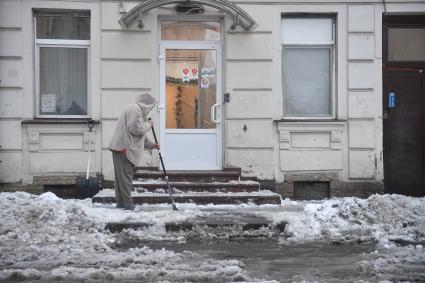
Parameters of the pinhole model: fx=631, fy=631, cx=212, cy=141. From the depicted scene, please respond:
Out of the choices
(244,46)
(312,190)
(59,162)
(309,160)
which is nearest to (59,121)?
(59,162)

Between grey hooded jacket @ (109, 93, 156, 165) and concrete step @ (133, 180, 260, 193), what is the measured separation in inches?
57.9

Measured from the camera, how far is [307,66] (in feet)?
44.6

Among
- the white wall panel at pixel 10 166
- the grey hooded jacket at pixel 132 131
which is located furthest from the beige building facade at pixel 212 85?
the grey hooded jacket at pixel 132 131

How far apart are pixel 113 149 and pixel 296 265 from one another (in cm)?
436

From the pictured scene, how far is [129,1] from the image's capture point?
508 inches

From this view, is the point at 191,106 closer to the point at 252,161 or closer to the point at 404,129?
the point at 252,161

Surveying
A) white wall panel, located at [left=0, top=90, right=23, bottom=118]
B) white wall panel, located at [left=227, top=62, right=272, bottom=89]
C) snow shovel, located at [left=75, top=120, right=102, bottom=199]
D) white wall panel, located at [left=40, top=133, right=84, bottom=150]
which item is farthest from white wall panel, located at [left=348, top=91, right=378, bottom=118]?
white wall panel, located at [left=0, top=90, right=23, bottom=118]

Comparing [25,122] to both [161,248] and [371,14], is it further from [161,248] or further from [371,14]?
[371,14]

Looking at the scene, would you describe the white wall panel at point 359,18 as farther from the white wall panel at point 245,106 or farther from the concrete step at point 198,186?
the concrete step at point 198,186

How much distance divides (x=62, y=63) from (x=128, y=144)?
3505mm

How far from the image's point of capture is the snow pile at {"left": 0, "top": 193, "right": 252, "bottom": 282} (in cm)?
659

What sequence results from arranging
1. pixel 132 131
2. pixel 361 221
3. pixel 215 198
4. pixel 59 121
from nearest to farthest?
pixel 361 221, pixel 132 131, pixel 215 198, pixel 59 121

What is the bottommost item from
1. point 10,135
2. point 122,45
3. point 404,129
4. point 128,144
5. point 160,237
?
point 160,237

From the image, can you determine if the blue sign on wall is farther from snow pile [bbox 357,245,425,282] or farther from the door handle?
snow pile [bbox 357,245,425,282]
